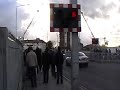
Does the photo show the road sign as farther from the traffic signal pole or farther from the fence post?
the fence post

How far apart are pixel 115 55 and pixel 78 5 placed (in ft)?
131

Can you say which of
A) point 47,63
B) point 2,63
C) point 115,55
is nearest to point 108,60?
point 115,55

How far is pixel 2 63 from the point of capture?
4.79m

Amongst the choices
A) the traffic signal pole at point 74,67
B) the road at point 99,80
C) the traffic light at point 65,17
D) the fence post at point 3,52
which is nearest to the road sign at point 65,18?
the traffic light at point 65,17

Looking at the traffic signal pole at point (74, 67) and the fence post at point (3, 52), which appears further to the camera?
the traffic signal pole at point (74, 67)

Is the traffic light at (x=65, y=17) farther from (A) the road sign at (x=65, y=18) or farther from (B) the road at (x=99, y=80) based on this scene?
(B) the road at (x=99, y=80)

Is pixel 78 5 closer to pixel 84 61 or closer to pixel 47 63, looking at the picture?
pixel 47 63

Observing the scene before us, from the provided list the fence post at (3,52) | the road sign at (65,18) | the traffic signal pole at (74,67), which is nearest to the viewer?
the fence post at (3,52)

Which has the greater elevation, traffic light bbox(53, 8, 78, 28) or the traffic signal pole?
traffic light bbox(53, 8, 78, 28)

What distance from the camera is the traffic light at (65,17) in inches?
445

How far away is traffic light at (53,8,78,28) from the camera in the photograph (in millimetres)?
11297

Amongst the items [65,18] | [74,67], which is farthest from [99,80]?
[65,18]

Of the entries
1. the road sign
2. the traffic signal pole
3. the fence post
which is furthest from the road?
the fence post

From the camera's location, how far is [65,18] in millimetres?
11398
